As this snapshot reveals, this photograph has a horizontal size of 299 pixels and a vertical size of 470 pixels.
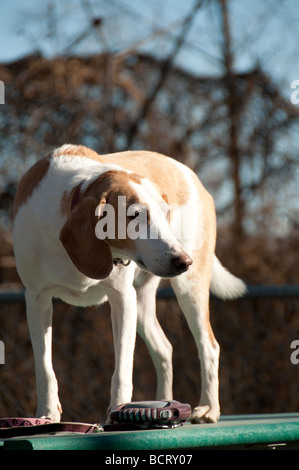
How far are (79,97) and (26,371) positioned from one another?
2202 mm

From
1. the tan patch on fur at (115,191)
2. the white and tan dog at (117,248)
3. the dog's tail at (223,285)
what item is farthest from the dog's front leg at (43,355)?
the dog's tail at (223,285)

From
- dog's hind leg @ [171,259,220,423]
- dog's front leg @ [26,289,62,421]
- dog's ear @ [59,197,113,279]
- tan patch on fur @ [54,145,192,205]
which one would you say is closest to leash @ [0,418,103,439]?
dog's front leg @ [26,289,62,421]

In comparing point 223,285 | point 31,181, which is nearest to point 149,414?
point 31,181

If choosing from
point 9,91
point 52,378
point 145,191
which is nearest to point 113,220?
point 145,191

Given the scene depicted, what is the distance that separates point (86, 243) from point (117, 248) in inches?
4.7

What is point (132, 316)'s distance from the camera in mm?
2912

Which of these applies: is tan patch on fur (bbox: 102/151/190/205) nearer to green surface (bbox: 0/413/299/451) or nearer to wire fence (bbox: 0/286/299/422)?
green surface (bbox: 0/413/299/451)

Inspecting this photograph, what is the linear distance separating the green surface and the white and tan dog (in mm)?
480

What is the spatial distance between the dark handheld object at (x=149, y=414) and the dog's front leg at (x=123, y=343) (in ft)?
0.86

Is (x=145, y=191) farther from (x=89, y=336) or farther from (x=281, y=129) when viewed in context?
(x=281, y=129)

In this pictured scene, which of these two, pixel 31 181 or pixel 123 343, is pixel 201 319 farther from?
pixel 31 181

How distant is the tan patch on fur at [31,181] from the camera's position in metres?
2.97

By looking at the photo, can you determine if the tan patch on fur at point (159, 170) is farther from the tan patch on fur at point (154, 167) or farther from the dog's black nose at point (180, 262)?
the dog's black nose at point (180, 262)

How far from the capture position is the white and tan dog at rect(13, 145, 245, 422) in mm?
2631
